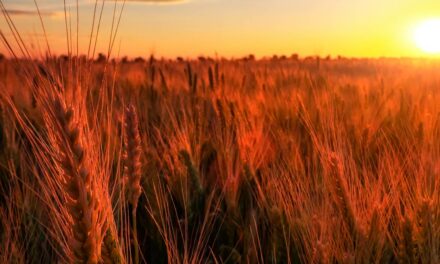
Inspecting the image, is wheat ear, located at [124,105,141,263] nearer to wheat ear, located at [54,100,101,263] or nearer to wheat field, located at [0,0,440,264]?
wheat field, located at [0,0,440,264]

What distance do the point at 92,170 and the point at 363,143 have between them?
1913mm

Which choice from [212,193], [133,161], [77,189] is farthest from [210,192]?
[77,189]

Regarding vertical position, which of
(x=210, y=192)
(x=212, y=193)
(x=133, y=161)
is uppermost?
(x=133, y=161)

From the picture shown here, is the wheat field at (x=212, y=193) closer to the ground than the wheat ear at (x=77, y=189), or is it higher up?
closer to the ground

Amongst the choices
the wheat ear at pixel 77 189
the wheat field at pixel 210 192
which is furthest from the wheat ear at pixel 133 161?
the wheat ear at pixel 77 189

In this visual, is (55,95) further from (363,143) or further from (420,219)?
(363,143)

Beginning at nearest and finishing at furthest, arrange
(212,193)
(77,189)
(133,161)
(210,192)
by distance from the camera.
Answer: (77,189)
(133,161)
(212,193)
(210,192)

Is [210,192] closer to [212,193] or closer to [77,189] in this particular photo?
[212,193]

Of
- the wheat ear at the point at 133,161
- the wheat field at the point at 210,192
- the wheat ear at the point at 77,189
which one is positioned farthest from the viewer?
the wheat ear at the point at 133,161

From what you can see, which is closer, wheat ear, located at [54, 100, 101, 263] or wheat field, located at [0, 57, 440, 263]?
wheat ear, located at [54, 100, 101, 263]

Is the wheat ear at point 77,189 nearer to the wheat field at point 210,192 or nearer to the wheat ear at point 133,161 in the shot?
the wheat field at point 210,192

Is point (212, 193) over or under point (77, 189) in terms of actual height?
under

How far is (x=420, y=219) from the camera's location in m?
1.46

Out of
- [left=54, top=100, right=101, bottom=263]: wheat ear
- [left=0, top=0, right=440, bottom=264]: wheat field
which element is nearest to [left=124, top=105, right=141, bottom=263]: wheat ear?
[left=0, top=0, right=440, bottom=264]: wheat field
